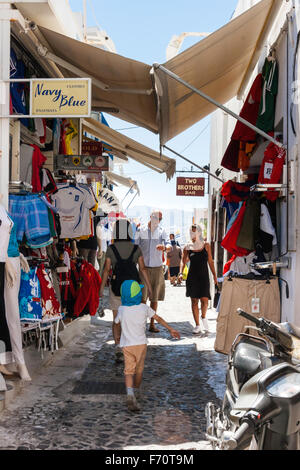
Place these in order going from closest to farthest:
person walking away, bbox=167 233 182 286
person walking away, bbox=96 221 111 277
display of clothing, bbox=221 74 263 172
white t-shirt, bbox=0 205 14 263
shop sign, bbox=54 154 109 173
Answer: white t-shirt, bbox=0 205 14 263, display of clothing, bbox=221 74 263 172, shop sign, bbox=54 154 109 173, person walking away, bbox=96 221 111 277, person walking away, bbox=167 233 182 286

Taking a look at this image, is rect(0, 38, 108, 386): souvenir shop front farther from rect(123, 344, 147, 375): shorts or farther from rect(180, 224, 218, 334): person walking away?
rect(180, 224, 218, 334): person walking away

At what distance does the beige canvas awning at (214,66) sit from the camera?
556 centimetres

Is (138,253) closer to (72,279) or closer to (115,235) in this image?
(115,235)

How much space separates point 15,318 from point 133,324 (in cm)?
117

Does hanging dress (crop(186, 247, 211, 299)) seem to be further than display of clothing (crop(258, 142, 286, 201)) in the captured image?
Yes

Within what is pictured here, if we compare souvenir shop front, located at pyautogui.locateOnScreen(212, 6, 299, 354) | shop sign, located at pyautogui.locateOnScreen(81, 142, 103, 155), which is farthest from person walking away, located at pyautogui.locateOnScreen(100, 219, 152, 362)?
shop sign, located at pyautogui.locateOnScreen(81, 142, 103, 155)

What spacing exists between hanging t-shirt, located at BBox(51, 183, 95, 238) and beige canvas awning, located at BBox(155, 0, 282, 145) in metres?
1.56

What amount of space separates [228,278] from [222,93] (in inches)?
157

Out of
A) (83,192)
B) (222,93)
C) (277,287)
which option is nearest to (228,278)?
(277,287)

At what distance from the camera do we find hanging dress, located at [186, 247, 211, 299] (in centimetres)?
908

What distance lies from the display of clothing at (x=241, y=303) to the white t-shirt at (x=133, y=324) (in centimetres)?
75

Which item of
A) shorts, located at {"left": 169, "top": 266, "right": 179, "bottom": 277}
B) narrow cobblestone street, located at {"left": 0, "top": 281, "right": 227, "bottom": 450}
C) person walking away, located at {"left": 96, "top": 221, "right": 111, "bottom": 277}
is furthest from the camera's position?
shorts, located at {"left": 169, "top": 266, "right": 179, "bottom": 277}

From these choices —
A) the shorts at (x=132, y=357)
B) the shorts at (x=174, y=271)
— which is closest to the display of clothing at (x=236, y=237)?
the shorts at (x=132, y=357)
